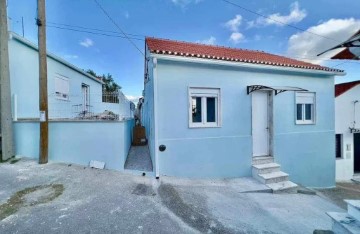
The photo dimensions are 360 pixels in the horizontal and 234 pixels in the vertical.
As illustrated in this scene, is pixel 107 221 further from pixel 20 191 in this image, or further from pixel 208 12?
pixel 208 12

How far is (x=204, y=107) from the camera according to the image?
6504 mm

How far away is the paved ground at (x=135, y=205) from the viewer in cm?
329

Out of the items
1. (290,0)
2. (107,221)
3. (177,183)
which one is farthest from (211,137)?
(290,0)

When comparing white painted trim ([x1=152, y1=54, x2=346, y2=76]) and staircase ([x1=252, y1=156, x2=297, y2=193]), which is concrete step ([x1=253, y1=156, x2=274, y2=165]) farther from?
white painted trim ([x1=152, y1=54, x2=346, y2=76])

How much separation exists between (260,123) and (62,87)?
423 inches

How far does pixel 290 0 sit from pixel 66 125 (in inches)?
436

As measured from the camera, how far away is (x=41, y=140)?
19.8ft

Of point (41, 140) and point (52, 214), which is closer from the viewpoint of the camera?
point (52, 214)

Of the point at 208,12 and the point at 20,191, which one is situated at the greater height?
the point at 208,12

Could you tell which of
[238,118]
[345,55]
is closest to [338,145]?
[238,118]

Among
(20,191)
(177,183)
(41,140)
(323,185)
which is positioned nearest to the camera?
(20,191)

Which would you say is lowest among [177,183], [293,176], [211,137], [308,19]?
[293,176]

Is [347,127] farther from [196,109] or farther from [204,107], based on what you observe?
[196,109]

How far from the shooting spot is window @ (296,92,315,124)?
26.5ft
